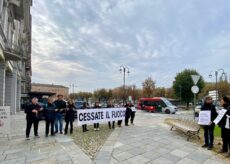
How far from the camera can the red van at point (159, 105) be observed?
1265 inches

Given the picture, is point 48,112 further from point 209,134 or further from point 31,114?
point 209,134

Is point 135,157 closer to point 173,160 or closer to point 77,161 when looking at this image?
point 173,160

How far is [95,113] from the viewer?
11547mm

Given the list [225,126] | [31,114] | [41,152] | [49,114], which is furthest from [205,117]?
[31,114]

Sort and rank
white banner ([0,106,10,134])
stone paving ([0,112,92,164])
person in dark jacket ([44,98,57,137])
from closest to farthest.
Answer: stone paving ([0,112,92,164])
white banner ([0,106,10,134])
person in dark jacket ([44,98,57,137])

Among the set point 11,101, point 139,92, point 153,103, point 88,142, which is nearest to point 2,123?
point 88,142

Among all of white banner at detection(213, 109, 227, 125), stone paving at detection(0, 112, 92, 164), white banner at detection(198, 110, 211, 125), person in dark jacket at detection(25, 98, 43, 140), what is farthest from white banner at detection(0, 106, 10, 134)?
white banner at detection(213, 109, 227, 125)

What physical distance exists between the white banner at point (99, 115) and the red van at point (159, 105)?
20.3m

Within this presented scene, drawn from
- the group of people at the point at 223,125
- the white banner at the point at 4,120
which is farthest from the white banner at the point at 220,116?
the white banner at the point at 4,120

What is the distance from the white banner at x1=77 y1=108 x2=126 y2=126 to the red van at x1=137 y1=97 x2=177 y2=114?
20278mm

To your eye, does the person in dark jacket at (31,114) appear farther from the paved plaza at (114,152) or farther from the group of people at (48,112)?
the paved plaza at (114,152)

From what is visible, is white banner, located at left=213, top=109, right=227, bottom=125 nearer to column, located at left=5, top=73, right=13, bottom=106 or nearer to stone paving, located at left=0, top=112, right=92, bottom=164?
stone paving, located at left=0, top=112, right=92, bottom=164

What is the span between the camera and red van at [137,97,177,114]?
105 feet

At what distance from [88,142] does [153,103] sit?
27.0 m
